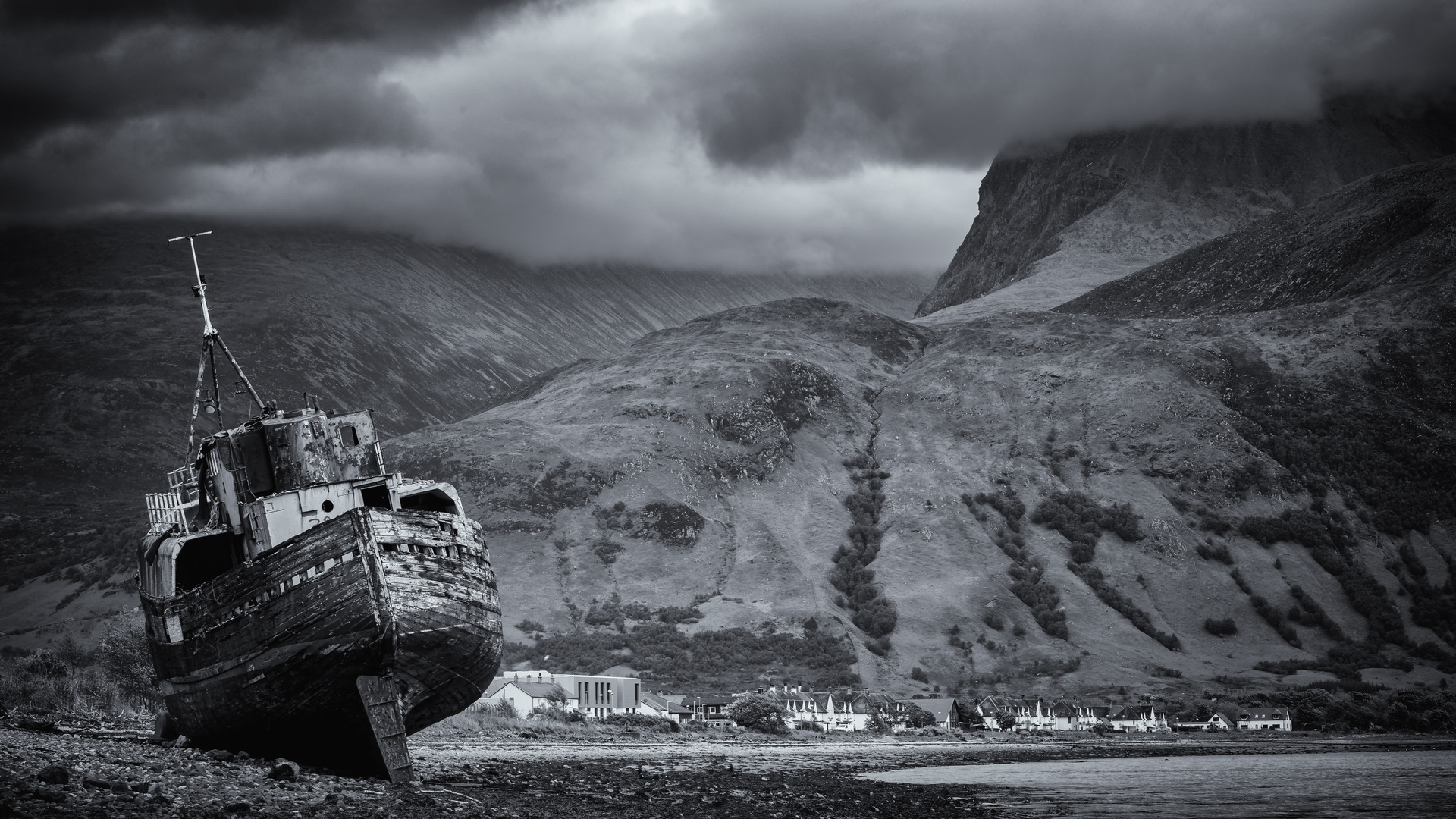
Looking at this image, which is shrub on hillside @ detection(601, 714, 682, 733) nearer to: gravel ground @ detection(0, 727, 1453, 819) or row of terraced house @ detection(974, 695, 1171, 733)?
gravel ground @ detection(0, 727, 1453, 819)

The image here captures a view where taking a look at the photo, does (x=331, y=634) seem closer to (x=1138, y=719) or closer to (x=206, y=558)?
(x=206, y=558)

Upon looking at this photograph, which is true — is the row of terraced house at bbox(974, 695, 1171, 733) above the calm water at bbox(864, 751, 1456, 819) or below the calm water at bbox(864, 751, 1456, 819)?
below

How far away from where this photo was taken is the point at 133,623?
6600 cm

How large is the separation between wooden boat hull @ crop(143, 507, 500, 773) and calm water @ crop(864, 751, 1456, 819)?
20094 mm

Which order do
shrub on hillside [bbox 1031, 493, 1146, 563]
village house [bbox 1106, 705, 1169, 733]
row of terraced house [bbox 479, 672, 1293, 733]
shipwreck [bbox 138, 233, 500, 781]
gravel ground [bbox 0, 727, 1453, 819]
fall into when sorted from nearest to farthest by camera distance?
gravel ground [bbox 0, 727, 1453, 819], shipwreck [bbox 138, 233, 500, 781], row of terraced house [bbox 479, 672, 1293, 733], village house [bbox 1106, 705, 1169, 733], shrub on hillside [bbox 1031, 493, 1146, 563]

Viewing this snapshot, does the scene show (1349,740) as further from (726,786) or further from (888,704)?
(726,786)

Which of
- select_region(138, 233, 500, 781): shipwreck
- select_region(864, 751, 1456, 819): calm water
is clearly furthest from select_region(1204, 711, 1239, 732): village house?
select_region(138, 233, 500, 781): shipwreck

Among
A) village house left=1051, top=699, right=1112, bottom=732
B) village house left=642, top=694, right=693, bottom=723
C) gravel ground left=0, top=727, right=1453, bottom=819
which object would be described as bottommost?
village house left=1051, top=699, right=1112, bottom=732

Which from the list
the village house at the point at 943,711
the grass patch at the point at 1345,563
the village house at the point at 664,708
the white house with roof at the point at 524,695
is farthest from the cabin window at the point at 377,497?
the grass patch at the point at 1345,563

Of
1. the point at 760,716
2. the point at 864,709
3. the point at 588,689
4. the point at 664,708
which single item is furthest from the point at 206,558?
the point at 864,709

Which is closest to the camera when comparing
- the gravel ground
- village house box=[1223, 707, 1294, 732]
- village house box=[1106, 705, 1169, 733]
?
the gravel ground

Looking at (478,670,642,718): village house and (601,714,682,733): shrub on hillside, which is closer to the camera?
(601,714,682,733): shrub on hillside

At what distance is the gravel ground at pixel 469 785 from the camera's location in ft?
79.2

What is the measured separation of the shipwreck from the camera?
3381 centimetres
